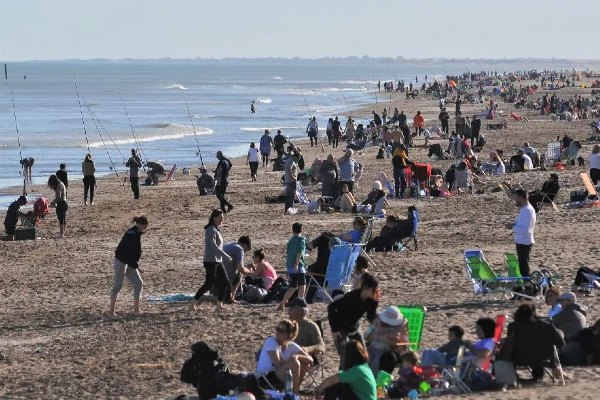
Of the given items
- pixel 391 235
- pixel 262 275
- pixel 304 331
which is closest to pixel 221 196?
pixel 391 235

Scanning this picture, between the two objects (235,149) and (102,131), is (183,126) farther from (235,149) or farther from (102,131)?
(235,149)

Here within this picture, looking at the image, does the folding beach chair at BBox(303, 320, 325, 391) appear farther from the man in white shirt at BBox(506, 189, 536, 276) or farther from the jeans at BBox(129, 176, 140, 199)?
the jeans at BBox(129, 176, 140, 199)

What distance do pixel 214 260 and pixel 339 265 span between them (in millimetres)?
1391

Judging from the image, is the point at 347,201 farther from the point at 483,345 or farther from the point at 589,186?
the point at 483,345

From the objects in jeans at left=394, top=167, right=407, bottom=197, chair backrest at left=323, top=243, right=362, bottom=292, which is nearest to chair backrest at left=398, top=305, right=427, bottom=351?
chair backrest at left=323, top=243, right=362, bottom=292

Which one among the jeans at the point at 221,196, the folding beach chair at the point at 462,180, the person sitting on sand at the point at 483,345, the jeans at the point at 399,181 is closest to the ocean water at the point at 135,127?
the jeans at the point at 221,196

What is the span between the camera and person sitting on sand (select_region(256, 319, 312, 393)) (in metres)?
9.28

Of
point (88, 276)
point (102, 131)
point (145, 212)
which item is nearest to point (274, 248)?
point (88, 276)

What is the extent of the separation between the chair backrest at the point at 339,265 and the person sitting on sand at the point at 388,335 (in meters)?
3.36

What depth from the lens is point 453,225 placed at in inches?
763

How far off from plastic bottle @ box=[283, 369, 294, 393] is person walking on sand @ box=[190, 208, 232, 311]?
3.76 m

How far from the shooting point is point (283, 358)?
367 inches

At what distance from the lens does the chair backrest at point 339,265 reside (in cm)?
1332

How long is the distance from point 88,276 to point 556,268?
240 inches
